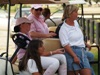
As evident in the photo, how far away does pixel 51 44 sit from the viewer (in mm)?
5039

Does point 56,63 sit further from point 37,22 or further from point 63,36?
point 37,22

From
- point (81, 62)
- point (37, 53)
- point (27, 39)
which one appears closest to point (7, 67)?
point (37, 53)

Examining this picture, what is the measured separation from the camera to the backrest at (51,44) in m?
5.03

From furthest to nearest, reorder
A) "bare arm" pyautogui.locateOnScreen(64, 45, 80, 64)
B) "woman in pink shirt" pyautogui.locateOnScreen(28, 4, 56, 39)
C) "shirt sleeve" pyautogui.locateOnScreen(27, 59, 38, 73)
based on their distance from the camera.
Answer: "woman in pink shirt" pyautogui.locateOnScreen(28, 4, 56, 39)
"bare arm" pyautogui.locateOnScreen(64, 45, 80, 64)
"shirt sleeve" pyautogui.locateOnScreen(27, 59, 38, 73)

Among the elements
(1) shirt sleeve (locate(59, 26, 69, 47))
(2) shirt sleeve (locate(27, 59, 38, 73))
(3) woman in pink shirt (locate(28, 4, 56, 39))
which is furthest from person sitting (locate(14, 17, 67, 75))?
(3) woman in pink shirt (locate(28, 4, 56, 39))

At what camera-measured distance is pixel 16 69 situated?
15.6ft

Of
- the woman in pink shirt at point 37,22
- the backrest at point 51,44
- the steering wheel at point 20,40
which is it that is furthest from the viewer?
the woman in pink shirt at point 37,22

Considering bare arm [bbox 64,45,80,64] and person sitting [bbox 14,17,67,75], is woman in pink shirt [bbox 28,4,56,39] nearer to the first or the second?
person sitting [bbox 14,17,67,75]

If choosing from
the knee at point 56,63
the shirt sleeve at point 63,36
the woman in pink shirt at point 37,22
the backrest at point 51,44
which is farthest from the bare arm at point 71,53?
the woman in pink shirt at point 37,22

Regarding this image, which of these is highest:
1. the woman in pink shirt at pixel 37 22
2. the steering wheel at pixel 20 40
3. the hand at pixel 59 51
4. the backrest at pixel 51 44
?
the woman in pink shirt at pixel 37 22

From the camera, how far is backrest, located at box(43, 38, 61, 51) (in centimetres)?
503

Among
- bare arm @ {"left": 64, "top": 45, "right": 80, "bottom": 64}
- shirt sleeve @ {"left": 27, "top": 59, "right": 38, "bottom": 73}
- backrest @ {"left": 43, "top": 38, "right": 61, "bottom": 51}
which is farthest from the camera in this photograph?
backrest @ {"left": 43, "top": 38, "right": 61, "bottom": 51}

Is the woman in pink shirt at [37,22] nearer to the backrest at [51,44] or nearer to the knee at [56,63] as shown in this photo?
the backrest at [51,44]

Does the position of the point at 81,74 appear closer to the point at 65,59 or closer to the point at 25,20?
the point at 65,59
